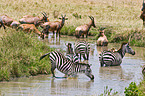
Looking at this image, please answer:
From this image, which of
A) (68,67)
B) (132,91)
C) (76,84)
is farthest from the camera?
(68,67)

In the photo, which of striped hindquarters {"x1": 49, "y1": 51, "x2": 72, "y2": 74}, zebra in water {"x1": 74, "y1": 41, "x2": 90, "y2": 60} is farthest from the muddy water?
zebra in water {"x1": 74, "y1": 41, "x2": 90, "y2": 60}

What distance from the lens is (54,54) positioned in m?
11.9

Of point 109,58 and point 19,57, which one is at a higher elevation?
point 19,57

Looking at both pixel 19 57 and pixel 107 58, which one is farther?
pixel 107 58

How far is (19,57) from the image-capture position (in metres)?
11.9

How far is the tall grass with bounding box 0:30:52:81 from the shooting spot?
11.2m

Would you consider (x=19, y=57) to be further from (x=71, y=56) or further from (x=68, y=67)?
(x=71, y=56)

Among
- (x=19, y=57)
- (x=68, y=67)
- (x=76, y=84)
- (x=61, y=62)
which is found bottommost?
(x=76, y=84)

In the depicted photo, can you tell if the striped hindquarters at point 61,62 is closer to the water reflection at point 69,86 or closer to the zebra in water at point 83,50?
the water reflection at point 69,86

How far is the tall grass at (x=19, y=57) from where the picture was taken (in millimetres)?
11203

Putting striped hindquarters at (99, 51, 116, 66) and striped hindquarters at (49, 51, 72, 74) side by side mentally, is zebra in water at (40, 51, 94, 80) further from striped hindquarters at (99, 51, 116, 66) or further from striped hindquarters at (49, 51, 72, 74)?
striped hindquarters at (99, 51, 116, 66)

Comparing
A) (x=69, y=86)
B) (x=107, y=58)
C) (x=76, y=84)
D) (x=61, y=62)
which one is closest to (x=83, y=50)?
(x=107, y=58)

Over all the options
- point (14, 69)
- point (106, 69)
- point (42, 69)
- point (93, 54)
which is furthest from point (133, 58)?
point (14, 69)

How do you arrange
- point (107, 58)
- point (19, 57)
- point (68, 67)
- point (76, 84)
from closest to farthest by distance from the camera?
1. point (76, 84)
2. point (68, 67)
3. point (19, 57)
4. point (107, 58)
